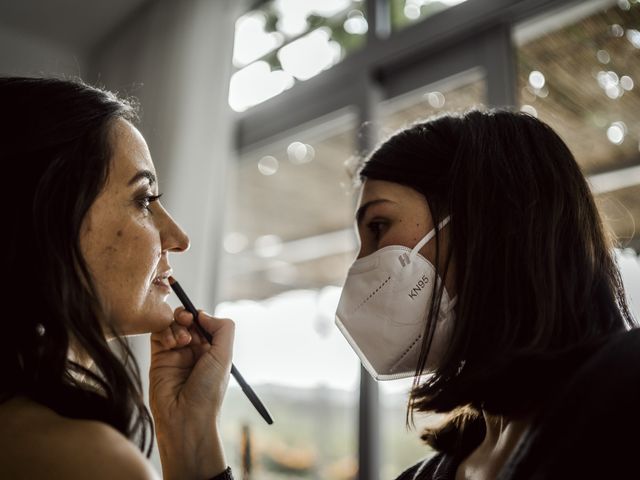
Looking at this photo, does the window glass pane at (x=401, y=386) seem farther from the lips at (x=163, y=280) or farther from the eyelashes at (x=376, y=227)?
the lips at (x=163, y=280)

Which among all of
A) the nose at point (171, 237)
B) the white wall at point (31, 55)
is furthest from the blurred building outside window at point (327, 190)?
the white wall at point (31, 55)

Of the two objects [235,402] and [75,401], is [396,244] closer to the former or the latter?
[75,401]

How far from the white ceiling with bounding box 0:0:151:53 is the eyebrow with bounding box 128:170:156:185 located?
204 cm

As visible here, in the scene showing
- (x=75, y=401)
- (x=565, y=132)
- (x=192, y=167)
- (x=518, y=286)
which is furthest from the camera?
(x=192, y=167)

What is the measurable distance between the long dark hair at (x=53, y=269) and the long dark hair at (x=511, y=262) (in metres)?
0.50

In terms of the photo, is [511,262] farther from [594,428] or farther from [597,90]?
[597,90]

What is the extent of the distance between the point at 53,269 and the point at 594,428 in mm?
698

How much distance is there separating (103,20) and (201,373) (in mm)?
2372

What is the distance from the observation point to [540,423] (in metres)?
0.68

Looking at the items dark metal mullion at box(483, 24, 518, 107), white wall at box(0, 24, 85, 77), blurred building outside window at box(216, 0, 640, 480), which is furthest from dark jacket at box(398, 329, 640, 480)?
white wall at box(0, 24, 85, 77)

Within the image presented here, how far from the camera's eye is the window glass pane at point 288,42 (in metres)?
2.27

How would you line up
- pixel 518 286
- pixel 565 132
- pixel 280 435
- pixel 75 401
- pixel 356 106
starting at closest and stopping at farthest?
1. pixel 75 401
2. pixel 518 286
3. pixel 565 132
4. pixel 356 106
5. pixel 280 435

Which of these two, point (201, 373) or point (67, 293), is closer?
point (67, 293)

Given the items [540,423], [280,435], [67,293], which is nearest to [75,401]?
[67,293]
